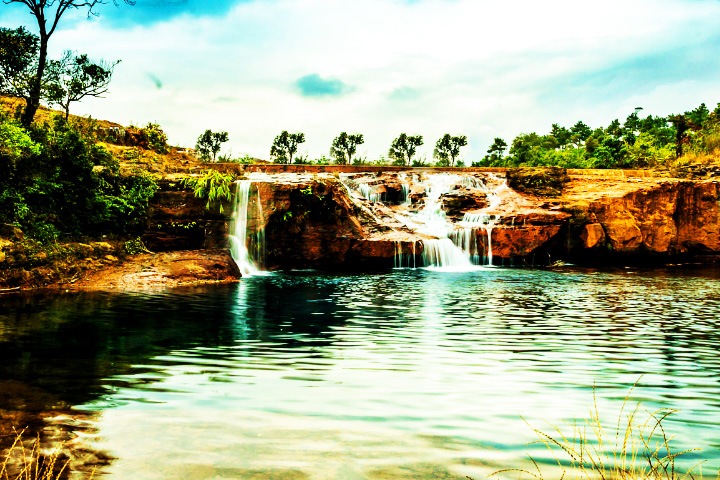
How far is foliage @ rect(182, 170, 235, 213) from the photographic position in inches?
677

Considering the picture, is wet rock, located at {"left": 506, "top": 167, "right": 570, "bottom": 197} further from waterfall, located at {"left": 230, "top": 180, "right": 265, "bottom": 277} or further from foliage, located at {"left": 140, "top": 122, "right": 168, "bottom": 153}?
foliage, located at {"left": 140, "top": 122, "right": 168, "bottom": 153}

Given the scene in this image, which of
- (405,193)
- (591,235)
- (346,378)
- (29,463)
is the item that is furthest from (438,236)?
(29,463)

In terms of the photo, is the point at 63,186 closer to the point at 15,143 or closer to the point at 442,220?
the point at 15,143

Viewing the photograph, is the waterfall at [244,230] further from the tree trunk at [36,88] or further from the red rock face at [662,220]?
the red rock face at [662,220]

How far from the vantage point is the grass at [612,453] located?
3056mm

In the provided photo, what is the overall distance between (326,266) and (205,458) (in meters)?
16.2

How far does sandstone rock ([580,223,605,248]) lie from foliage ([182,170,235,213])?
14174mm

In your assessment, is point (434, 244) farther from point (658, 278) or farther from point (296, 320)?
point (296, 320)

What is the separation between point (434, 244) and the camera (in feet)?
66.5

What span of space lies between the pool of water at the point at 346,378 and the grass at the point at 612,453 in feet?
→ 0.38

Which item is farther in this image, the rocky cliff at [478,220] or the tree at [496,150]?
the tree at [496,150]

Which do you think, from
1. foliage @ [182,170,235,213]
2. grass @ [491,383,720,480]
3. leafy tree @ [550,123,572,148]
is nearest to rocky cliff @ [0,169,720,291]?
foliage @ [182,170,235,213]

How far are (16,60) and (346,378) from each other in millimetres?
17980

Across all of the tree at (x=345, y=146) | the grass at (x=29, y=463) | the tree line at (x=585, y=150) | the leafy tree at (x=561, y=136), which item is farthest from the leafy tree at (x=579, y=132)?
the grass at (x=29, y=463)
